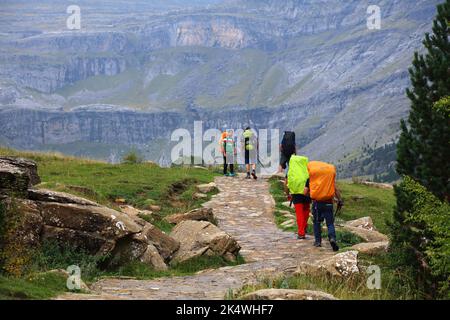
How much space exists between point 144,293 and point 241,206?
13821 millimetres

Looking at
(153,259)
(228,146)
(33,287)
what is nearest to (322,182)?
(153,259)

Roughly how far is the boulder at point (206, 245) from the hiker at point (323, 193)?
2.41m

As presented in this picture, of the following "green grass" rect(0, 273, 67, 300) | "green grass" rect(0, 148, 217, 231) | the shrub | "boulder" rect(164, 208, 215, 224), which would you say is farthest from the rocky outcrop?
the shrub

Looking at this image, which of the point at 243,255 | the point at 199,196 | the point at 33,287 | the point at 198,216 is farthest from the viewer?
the point at 199,196

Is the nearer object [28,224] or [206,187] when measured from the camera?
[28,224]

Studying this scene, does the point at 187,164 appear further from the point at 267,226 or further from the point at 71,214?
the point at 71,214

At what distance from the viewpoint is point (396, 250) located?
14.2 m

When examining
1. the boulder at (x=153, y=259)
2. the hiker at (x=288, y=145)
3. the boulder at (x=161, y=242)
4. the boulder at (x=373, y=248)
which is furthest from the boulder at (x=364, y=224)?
the boulder at (x=153, y=259)

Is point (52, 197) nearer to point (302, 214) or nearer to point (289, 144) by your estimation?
point (302, 214)

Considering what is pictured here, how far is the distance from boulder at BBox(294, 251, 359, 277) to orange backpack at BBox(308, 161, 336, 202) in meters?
3.79

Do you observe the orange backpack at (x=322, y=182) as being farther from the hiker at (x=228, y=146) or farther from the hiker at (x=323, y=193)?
the hiker at (x=228, y=146)

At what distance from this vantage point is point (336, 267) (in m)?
12.2

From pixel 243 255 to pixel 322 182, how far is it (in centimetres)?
289
